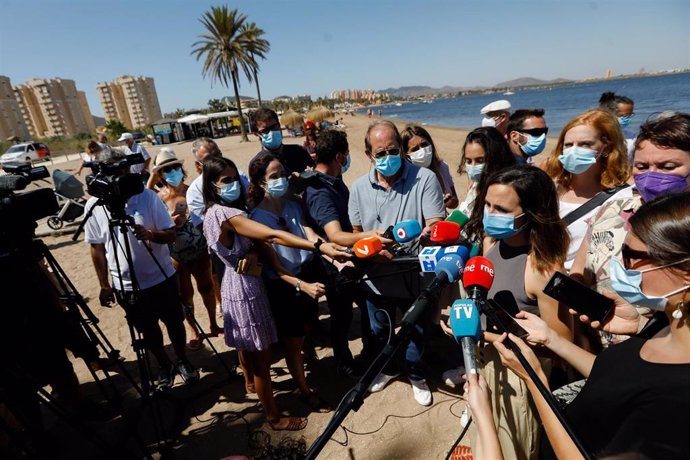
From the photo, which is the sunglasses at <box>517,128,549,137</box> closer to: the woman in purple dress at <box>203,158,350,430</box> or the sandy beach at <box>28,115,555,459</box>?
the sandy beach at <box>28,115,555,459</box>

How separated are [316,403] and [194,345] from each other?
1.79 m

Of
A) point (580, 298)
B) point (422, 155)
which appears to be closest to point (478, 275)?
point (580, 298)

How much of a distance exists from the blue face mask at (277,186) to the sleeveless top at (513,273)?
1481 mm

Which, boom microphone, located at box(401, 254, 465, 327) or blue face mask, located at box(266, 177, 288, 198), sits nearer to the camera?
boom microphone, located at box(401, 254, 465, 327)

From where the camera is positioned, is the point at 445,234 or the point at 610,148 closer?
the point at 445,234

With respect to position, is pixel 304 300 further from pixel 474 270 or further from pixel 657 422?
pixel 657 422

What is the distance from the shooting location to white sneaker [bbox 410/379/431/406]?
280 cm

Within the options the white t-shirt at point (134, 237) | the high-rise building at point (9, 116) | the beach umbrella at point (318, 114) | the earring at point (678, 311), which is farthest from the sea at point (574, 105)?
the high-rise building at point (9, 116)

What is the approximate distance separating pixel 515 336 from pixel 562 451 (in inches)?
14.7

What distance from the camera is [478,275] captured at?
135cm

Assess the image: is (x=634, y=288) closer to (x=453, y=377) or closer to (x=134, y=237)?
(x=453, y=377)

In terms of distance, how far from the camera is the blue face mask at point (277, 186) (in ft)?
8.31

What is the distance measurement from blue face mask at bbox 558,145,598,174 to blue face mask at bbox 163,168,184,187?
3606mm

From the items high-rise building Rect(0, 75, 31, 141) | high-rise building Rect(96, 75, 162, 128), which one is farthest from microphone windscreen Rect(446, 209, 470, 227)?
high-rise building Rect(96, 75, 162, 128)
